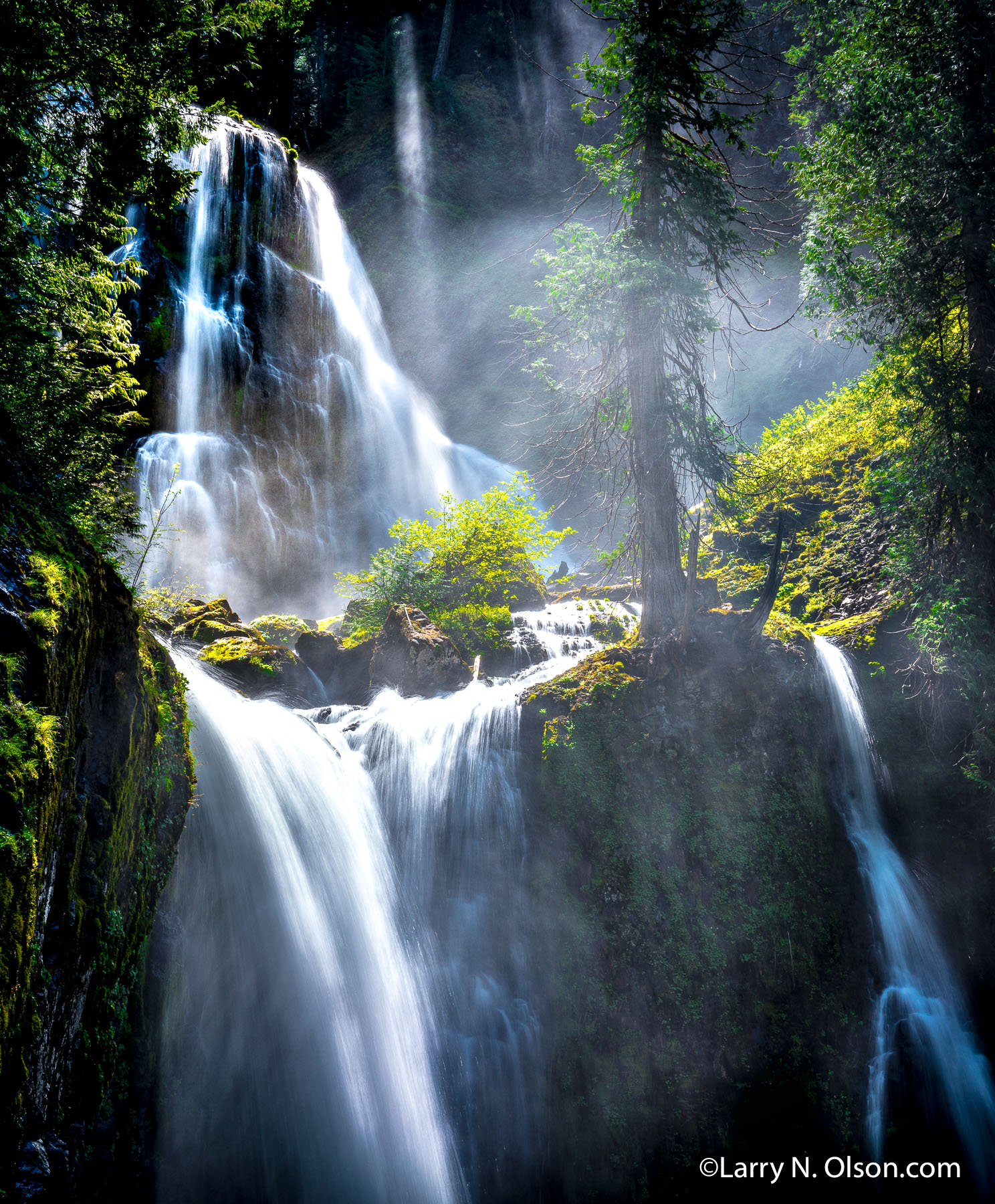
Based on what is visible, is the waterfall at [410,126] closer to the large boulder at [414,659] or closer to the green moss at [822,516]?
the green moss at [822,516]

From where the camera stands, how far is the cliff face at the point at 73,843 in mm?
2070

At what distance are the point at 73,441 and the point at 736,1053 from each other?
308 inches

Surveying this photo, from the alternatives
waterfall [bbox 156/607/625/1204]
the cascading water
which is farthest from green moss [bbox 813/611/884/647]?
the cascading water

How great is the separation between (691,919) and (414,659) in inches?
198

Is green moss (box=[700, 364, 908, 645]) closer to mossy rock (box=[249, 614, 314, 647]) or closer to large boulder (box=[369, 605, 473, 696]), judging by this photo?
large boulder (box=[369, 605, 473, 696])

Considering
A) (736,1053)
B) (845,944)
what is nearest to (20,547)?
(736,1053)

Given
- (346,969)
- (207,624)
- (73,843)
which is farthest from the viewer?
(207,624)

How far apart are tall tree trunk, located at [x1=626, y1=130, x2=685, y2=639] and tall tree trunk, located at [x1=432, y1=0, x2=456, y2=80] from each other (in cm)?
2828

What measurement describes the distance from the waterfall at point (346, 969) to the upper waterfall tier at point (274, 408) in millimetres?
9837

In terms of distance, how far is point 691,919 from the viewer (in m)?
6.20

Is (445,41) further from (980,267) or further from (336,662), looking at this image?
(336,662)

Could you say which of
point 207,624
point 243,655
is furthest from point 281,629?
point 243,655

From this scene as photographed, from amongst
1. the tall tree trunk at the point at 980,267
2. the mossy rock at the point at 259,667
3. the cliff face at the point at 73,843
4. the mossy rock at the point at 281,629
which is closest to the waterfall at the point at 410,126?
the mossy rock at the point at 281,629

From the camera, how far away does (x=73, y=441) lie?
4207mm
